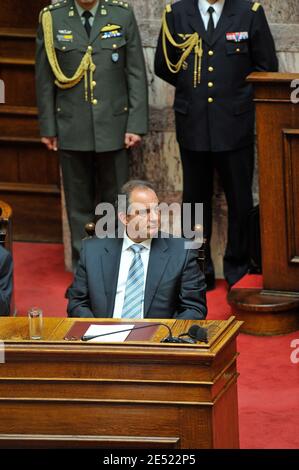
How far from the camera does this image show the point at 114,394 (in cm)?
340

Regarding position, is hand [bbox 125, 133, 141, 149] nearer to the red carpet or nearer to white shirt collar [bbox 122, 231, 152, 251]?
the red carpet

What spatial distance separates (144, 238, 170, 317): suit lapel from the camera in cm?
428

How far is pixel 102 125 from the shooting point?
5973 mm

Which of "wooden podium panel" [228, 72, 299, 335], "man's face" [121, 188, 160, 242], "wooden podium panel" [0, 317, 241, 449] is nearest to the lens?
"wooden podium panel" [0, 317, 241, 449]

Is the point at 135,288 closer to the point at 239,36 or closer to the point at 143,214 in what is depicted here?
the point at 143,214

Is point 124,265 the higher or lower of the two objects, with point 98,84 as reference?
lower

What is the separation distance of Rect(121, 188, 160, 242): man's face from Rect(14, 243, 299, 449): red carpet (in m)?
0.82

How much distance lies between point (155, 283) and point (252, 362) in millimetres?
923

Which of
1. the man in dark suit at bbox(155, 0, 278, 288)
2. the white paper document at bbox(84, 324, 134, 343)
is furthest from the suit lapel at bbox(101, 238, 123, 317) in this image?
the man in dark suit at bbox(155, 0, 278, 288)

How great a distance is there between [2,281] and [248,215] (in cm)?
172

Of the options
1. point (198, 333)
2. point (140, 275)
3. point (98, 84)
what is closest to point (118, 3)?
point (98, 84)

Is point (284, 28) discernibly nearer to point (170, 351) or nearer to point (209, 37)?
point (209, 37)

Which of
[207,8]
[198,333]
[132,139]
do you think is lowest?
[198,333]

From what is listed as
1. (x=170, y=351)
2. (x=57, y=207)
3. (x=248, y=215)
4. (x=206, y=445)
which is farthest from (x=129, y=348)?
(x=57, y=207)
